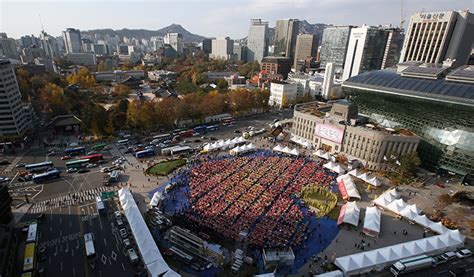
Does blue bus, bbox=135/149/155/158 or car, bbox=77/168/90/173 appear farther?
blue bus, bbox=135/149/155/158

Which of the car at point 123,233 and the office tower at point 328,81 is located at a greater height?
the office tower at point 328,81

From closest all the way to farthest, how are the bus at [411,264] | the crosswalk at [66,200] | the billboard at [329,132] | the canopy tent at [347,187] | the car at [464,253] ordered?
the bus at [411,264] → the car at [464,253] → the crosswalk at [66,200] → the canopy tent at [347,187] → the billboard at [329,132]

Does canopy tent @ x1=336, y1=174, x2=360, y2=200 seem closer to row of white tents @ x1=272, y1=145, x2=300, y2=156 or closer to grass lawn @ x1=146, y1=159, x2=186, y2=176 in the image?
row of white tents @ x1=272, y1=145, x2=300, y2=156

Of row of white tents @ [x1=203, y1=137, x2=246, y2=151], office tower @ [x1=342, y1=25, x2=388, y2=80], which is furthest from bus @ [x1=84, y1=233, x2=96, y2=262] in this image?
office tower @ [x1=342, y1=25, x2=388, y2=80]

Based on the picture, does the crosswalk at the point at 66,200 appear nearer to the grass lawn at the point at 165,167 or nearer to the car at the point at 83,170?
the car at the point at 83,170

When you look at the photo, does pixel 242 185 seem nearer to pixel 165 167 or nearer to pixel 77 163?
pixel 165 167

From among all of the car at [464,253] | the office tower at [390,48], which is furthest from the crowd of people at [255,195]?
the office tower at [390,48]

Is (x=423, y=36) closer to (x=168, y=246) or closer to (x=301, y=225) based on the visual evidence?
(x=301, y=225)
